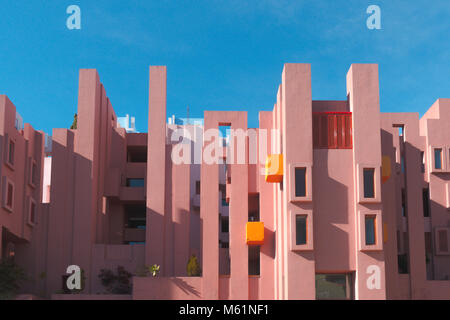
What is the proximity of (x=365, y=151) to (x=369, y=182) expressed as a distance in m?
1.41

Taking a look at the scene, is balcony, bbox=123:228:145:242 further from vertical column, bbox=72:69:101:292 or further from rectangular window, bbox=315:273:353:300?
rectangular window, bbox=315:273:353:300

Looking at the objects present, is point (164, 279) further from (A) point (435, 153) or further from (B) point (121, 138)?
(A) point (435, 153)

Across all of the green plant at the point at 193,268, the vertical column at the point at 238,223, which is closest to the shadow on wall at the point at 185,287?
the green plant at the point at 193,268

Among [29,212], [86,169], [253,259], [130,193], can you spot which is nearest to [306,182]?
[253,259]

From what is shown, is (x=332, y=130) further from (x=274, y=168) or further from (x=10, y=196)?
(x=10, y=196)

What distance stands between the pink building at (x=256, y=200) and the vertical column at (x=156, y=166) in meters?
0.07

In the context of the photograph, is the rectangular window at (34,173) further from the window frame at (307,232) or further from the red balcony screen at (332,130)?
the red balcony screen at (332,130)

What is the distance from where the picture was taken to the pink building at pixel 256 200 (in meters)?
34.2

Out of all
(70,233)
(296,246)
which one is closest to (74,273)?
(70,233)

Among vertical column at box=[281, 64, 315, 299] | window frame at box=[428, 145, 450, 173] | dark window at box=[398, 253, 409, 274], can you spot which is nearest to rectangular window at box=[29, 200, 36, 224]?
vertical column at box=[281, 64, 315, 299]

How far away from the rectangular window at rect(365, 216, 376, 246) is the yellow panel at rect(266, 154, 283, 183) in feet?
15.0

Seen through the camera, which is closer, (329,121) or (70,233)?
(329,121)

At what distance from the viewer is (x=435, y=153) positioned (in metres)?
45.8
